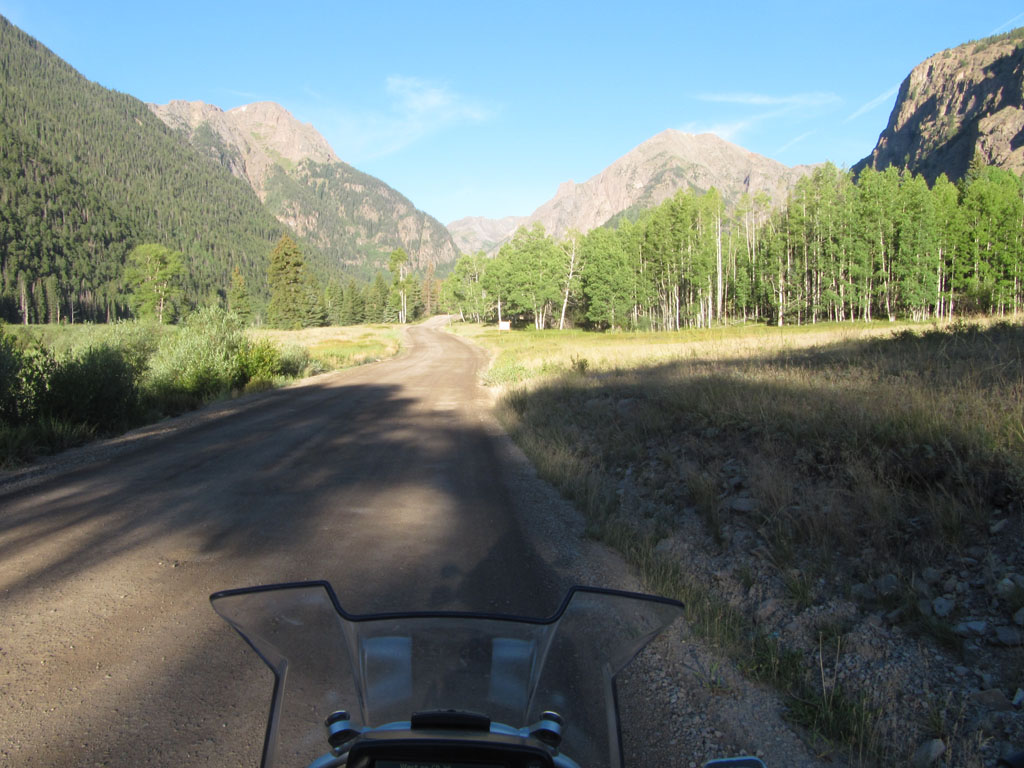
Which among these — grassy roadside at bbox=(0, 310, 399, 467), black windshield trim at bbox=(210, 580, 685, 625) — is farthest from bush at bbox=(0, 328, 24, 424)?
black windshield trim at bbox=(210, 580, 685, 625)

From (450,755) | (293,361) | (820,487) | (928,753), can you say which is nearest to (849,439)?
(820,487)

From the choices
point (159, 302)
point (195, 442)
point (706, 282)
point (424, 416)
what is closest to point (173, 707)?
point (195, 442)

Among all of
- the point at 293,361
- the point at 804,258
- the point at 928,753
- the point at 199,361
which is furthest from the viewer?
the point at 804,258

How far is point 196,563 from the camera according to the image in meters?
5.29

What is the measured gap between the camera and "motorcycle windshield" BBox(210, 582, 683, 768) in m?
1.70

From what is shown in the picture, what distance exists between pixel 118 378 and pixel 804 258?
65237mm

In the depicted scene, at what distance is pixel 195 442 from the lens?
11.3 meters

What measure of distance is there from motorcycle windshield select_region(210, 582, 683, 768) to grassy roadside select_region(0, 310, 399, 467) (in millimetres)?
10699

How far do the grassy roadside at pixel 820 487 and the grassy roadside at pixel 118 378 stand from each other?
29.6 ft

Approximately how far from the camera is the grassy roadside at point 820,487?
3.76 meters

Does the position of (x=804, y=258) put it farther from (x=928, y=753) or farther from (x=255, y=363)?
(x=928, y=753)

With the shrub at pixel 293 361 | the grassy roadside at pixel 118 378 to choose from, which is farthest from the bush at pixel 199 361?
the shrub at pixel 293 361

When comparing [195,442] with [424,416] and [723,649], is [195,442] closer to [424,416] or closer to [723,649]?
[424,416]

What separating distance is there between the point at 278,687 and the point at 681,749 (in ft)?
7.02
